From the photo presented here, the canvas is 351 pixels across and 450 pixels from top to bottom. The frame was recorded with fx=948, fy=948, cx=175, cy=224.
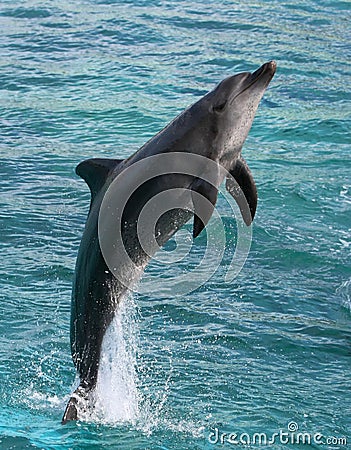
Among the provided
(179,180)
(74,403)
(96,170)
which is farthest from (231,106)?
(74,403)

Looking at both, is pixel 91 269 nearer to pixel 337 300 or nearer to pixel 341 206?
pixel 337 300

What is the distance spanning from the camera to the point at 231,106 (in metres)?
4.82

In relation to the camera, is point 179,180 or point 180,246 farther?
point 180,246

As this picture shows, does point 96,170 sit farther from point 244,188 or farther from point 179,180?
point 244,188

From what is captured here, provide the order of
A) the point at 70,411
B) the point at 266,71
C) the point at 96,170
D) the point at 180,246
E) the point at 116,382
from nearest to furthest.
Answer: the point at 266,71
the point at 96,170
the point at 70,411
the point at 116,382
the point at 180,246

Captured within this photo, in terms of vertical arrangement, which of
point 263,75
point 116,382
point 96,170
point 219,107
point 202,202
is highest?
point 263,75

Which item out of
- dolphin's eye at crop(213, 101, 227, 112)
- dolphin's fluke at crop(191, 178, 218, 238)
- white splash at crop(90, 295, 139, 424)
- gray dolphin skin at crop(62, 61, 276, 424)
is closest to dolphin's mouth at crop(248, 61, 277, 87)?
gray dolphin skin at crop(62, 61, 276, 424)

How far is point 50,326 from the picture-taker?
6895mm

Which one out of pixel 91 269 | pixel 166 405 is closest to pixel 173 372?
pixel 166 405

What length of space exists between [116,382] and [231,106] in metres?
1.91

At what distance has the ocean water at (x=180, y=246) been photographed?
584 cm

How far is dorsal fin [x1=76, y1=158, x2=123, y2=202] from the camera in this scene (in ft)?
16.1

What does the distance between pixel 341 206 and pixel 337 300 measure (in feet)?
6.84

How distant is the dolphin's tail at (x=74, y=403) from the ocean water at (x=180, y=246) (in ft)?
0.71
